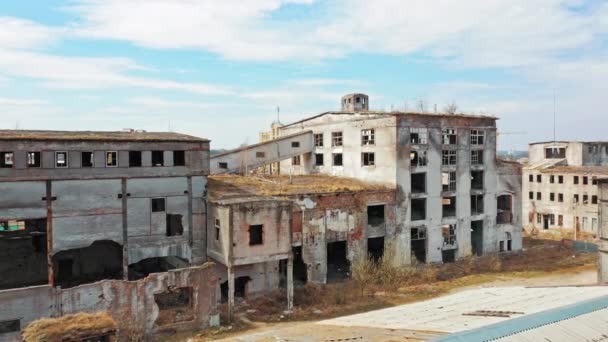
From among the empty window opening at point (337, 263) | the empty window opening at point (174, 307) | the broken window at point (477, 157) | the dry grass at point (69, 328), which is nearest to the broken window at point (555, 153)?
the broken window at point (477, 157)

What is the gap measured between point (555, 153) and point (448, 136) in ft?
96.1

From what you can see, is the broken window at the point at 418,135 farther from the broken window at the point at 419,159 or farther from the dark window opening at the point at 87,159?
the dark window opening at the point at 87,159

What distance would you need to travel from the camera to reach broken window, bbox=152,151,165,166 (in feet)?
94.6

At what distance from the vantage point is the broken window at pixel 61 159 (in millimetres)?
26297

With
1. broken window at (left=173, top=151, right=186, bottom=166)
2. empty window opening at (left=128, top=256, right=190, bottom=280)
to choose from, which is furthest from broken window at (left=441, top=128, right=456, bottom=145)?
empty window opening at (left=128, top=256, right=190, bottom=280)

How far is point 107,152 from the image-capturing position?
27453mm

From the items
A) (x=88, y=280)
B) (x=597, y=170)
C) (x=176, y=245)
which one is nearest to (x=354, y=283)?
(x=176, y=245)

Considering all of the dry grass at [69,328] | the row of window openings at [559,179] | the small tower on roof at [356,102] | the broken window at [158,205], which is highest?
the small tower on roof at [356,102]

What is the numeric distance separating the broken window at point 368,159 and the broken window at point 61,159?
22.2 m

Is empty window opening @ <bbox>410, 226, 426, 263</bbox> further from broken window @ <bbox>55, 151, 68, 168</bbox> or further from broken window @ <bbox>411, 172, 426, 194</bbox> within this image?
broken window @ <bbox>55, 151, 68, 168</bbox>

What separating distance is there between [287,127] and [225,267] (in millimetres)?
23993

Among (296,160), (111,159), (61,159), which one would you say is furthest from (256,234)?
(296,160)

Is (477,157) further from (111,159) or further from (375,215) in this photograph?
(111,159)

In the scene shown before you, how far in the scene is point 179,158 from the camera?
2955cm
